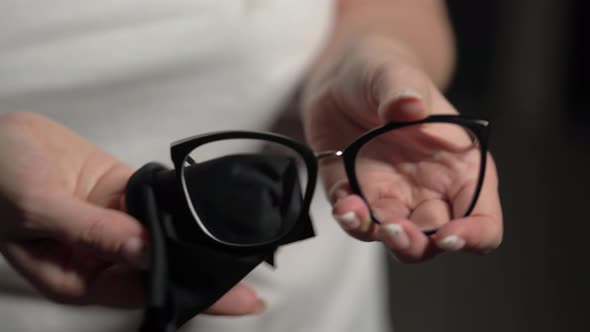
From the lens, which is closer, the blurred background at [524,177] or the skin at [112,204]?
the skin at [112,204]

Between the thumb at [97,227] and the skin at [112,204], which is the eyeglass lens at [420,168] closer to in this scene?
the skin at [112,204]

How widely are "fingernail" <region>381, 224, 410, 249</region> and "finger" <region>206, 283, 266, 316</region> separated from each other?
7 cm

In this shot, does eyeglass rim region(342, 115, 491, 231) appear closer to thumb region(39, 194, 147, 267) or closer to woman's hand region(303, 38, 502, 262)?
woman's hand region(303, 38, 502, 262)

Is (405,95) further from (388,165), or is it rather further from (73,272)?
(73,272)

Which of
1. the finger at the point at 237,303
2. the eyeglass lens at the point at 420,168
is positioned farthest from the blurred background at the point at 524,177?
the finger at the point at 237,303

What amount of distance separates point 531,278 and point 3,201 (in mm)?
673

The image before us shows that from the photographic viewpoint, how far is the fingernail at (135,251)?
291 mm

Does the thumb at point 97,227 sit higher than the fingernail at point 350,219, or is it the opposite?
the thumb at point 97,227

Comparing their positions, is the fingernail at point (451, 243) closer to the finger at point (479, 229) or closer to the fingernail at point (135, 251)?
the finger at point (479, 229)

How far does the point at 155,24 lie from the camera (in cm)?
41

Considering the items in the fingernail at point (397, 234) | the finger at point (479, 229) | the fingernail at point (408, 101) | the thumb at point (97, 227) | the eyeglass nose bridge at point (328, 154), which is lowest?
the finger at point (479, 229)

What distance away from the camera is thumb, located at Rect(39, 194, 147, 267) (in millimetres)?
292

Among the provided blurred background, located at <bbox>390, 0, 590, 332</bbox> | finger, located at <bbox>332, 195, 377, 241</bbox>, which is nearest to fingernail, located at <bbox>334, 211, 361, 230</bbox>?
finger, located at <bbox>332, 195, 377, 241</bbox>

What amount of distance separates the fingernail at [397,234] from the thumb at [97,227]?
0.11 m
